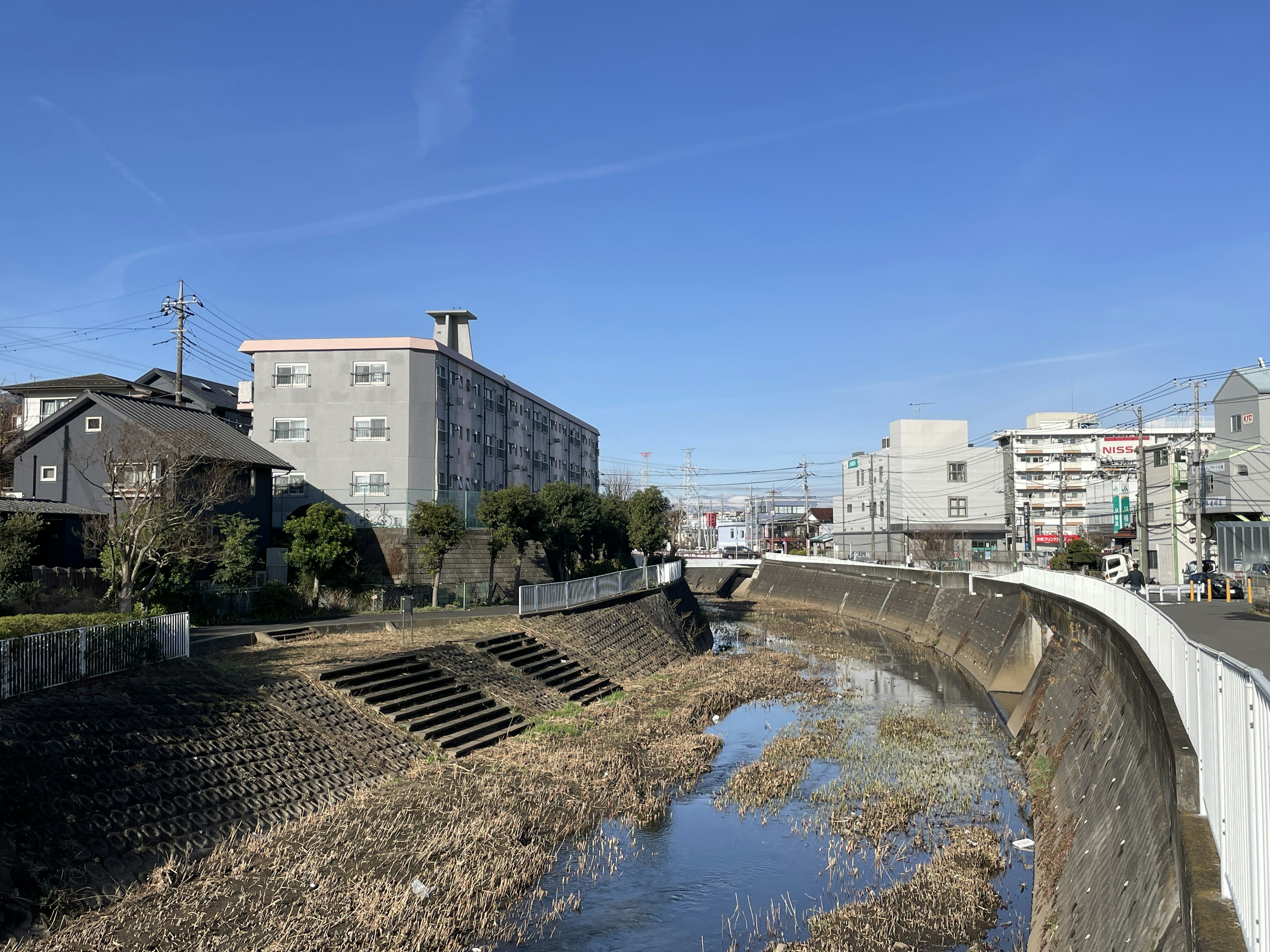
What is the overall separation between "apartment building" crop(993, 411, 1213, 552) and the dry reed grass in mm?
76044

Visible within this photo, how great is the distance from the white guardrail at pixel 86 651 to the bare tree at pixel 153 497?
571 cm

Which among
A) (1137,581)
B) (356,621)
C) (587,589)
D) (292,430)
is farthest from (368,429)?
(1137,581)

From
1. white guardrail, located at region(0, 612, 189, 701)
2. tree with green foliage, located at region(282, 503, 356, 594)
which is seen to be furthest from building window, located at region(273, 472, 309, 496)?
white guardrail, located at region(0, 612, 189, 701)

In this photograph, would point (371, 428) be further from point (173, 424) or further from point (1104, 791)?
point (1104, 791)

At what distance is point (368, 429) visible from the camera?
5250 cm

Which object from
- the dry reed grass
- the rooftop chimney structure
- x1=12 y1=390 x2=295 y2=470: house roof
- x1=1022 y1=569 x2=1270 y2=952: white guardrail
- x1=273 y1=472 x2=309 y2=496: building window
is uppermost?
the rooftop chimney structure

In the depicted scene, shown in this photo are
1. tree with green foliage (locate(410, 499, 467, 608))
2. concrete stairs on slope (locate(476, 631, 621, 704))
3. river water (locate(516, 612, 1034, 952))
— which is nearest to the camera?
river water (locate(516, 612, 1034, 952))

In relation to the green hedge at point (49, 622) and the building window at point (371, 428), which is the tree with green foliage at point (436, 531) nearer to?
the building window at point (371, 428)

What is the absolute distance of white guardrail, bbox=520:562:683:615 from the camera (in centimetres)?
3338

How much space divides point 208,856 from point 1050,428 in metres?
120

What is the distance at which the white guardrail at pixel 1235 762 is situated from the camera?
5.31m

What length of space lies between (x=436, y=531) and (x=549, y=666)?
1224cm

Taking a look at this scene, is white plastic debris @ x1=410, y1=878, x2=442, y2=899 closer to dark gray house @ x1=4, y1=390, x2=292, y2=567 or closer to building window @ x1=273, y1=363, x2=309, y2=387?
dark gray house @ x1=4, y1=390, x2=292, y2=567

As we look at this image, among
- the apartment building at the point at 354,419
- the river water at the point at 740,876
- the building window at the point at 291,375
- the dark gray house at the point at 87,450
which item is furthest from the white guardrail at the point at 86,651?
the building window at the point at 291,375
